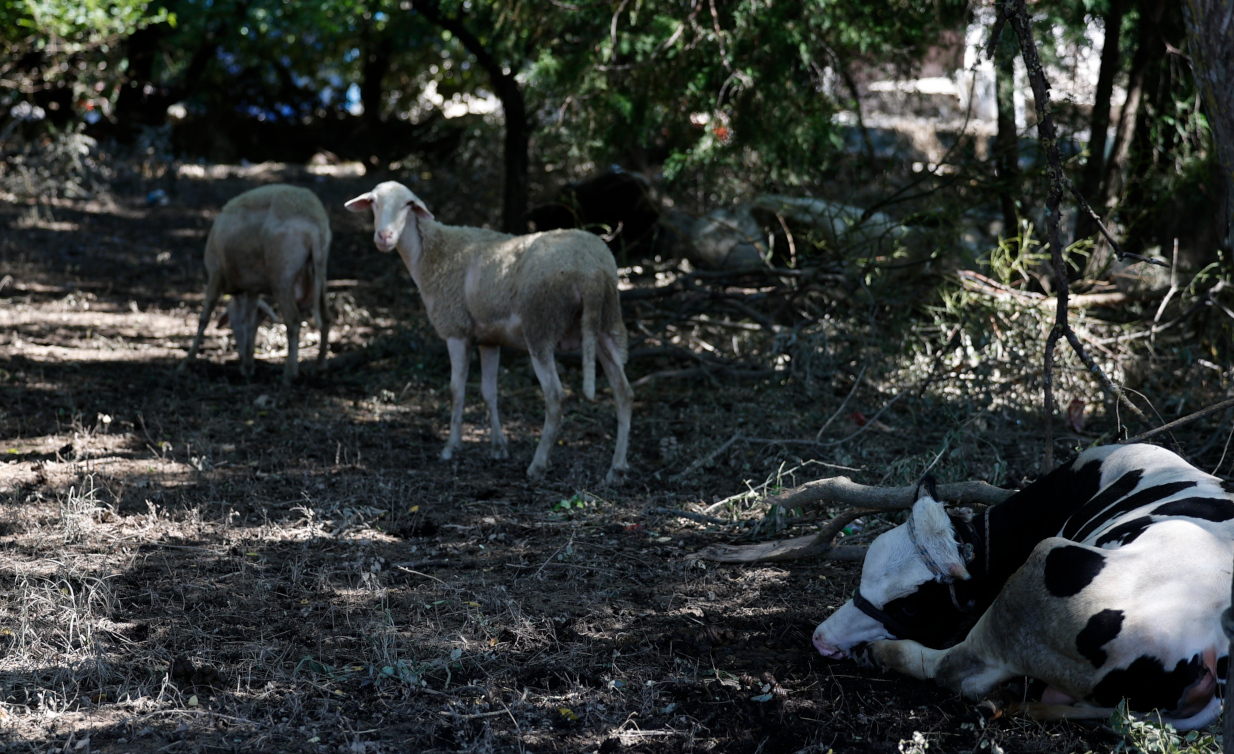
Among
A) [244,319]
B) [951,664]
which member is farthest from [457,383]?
[951,664]

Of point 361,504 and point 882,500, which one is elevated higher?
point 882,500

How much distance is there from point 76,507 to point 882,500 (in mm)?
4022

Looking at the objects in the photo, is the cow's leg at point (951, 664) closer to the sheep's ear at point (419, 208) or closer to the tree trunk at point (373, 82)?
the sheep's ear at point (419, 208)

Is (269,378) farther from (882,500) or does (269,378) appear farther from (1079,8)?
(1079,8)

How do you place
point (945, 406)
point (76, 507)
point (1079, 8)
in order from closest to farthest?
1. point (76, 507)
2. point (945, 406)
3. point (1079, 8)

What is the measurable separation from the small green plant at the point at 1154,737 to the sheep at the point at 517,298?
136 inches

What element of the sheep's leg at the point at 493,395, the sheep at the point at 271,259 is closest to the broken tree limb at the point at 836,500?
the sheep's leg at the point at 493,395

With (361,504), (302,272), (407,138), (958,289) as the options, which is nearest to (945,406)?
(958,289)

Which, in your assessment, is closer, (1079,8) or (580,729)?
(580,729)

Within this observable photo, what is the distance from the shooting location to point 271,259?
8.88 m

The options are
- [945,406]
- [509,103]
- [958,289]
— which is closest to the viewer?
[945,406]

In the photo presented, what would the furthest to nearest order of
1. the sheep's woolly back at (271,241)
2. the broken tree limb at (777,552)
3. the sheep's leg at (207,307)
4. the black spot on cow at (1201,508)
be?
the sheep's leg at (207,307), the sheep's woolly back at (271,241), the broken tree limb at (777,552), the black spot on cow at (1201,508)

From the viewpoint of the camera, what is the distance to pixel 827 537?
4.96 metres

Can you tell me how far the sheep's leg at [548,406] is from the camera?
21.4 ft
